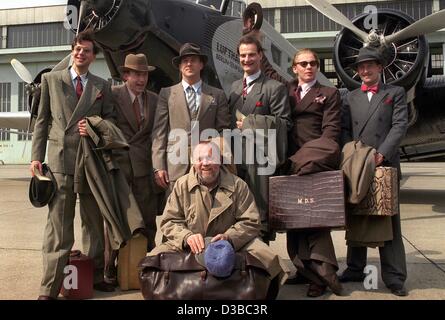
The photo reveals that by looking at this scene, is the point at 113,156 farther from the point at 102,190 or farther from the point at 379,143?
the point at 379,143

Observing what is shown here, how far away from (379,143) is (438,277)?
1.45 m

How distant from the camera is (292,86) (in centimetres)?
423

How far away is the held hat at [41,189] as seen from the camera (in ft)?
11.6

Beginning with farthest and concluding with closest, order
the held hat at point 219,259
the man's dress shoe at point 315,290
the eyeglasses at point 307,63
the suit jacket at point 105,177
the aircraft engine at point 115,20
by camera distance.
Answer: the aircraft engine at point 115,20 → the eyeglasses at point 307,63 → the man's dress shoe at point 315,290 → the suit jacket at point 105,177 → the held hat at point 219,259

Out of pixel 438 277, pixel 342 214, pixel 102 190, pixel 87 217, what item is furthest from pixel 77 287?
pixel 438 277

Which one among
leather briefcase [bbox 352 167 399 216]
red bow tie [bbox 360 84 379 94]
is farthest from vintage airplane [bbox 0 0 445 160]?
leather briefcase [bbox 352 167 399 216]

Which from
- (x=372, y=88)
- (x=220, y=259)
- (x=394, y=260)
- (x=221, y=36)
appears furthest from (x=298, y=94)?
(x=221, y=36)

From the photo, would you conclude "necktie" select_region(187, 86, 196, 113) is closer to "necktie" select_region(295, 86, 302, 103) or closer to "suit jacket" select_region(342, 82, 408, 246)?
"necktie" select_region(295, 86, 302, 103)

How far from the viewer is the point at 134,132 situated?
4.19 meters

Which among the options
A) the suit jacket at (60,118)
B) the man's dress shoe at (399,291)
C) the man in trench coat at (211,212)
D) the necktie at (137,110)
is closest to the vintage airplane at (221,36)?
the necktie at (137,110)

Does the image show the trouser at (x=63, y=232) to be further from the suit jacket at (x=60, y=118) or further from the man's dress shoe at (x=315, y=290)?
the man's dress shoe at (x=315, y=290)

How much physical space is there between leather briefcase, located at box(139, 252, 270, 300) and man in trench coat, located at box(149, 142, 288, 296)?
0.43 ft

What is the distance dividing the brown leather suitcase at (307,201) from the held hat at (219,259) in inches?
32.0

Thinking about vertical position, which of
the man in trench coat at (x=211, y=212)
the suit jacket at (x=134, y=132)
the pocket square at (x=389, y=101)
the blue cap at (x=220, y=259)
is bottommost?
the blue cap at (x=220, y=259)
